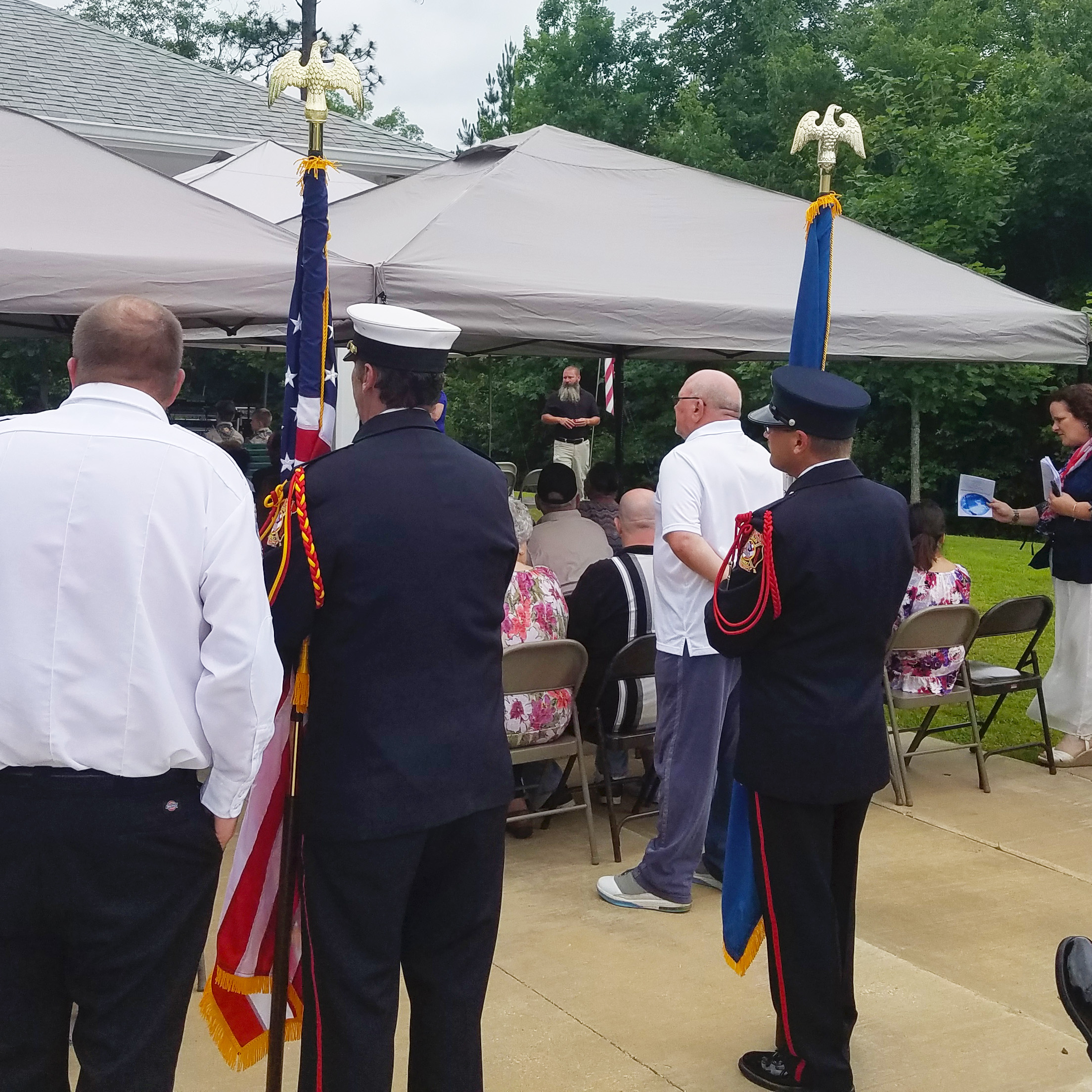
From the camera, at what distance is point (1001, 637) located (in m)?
9.66

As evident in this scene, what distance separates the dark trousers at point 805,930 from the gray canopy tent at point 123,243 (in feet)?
7.77

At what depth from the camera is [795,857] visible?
3.06 meters

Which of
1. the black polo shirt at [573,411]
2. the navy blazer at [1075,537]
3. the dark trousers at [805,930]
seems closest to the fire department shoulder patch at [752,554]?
the dark trousers at [805,930]

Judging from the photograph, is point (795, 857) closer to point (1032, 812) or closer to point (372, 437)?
point (372, 437)

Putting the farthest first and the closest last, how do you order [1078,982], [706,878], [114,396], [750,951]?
1. [706,878]
2. [750,951]
3. [114,396]
4. [1078,982]

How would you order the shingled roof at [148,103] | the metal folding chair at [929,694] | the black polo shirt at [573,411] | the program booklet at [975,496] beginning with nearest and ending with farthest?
the metal folding chair at [929,694]
the program booklet at [975,496]
the black polo shirt at [573,411]
the shingled roof at [148,103]

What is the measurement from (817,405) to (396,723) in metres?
1.29

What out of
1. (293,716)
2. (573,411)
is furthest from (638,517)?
(573,411)

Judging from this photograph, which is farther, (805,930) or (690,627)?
(690,627)

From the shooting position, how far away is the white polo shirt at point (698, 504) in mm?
4230

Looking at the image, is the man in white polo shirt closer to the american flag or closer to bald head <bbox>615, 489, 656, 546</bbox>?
bald head <bbox>615, 489, 656, 546</bbox>

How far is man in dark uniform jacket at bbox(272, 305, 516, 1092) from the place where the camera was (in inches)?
95.6

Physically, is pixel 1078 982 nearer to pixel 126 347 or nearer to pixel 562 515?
pixel 126 347

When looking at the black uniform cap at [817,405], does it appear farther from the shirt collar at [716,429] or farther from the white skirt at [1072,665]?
the white skirt at [1072,665]
